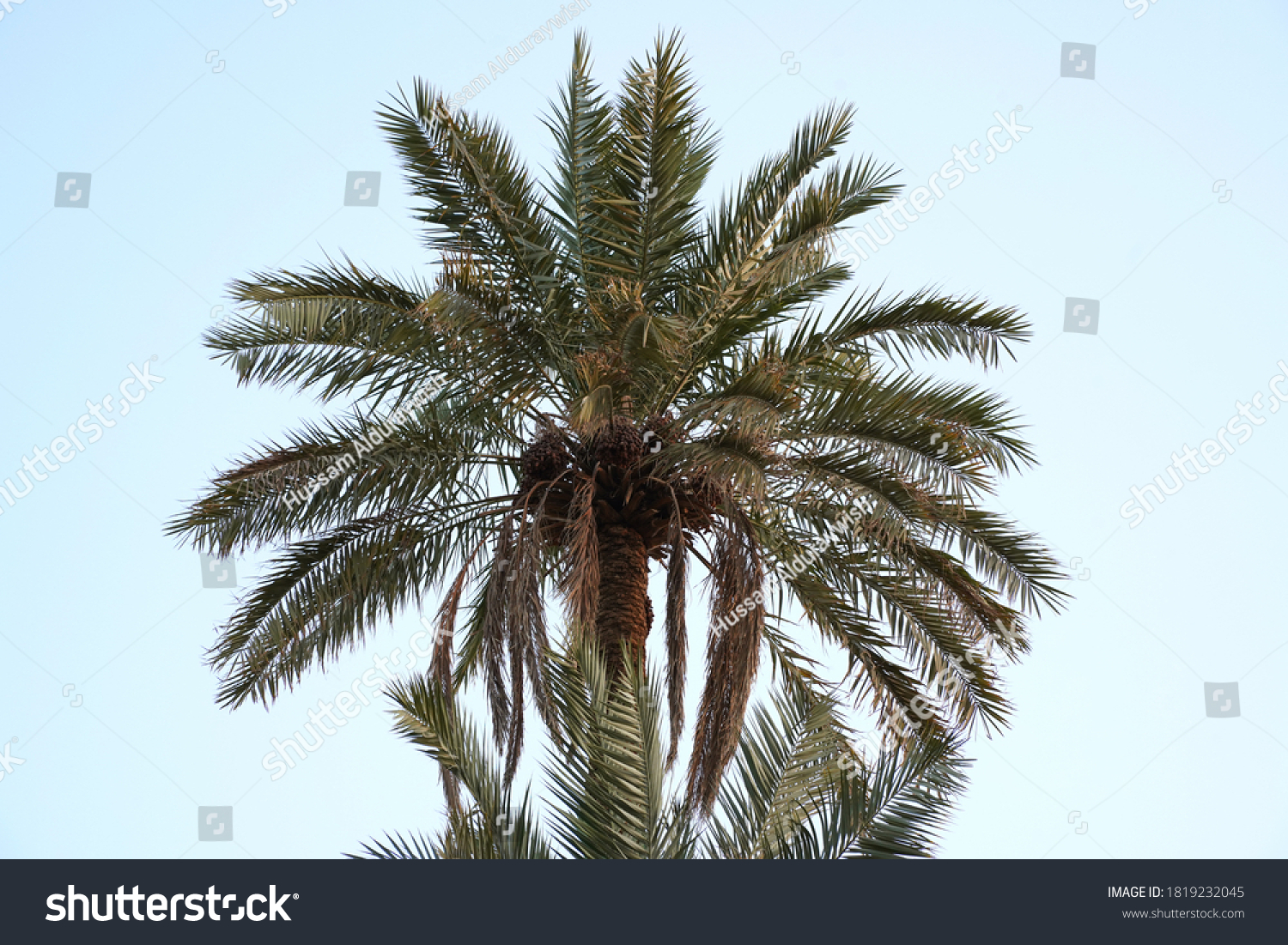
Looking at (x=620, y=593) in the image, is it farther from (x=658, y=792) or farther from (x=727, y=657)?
(x=658, y=792)

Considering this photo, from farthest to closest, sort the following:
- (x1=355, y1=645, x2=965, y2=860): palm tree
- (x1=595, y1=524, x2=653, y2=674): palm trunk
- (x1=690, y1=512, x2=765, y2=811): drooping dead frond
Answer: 1. (x1=595, y1=524, x2=653, y2=674): palm trunk
2. (x1=690, y1=512, x2=765, y2=811): drooping dead frond
3. (x1=355, y1=645, x2=965, y2=860): palm tree

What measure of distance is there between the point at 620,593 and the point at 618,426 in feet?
4.06

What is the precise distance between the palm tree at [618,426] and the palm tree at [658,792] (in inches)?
70.5

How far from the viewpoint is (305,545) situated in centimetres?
1027

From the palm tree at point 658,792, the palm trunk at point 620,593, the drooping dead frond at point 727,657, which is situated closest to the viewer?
the palm tree at point 658,792

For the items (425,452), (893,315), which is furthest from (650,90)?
(425,452)

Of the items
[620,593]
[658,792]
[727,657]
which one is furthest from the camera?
[620,593]

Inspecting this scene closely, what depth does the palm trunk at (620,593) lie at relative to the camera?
971 centimetres

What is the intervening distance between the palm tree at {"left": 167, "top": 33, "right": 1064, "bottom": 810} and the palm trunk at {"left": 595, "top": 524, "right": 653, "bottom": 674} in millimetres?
20

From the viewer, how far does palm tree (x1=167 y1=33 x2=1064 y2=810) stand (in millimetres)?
9406

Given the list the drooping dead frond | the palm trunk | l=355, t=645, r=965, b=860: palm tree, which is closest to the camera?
l=355, t=645, r=965, b=860: palm tree

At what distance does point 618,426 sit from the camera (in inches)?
393

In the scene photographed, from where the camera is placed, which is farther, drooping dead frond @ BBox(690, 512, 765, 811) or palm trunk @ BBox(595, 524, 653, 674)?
palm trunk @ BBox(595, 524, 653, 674)

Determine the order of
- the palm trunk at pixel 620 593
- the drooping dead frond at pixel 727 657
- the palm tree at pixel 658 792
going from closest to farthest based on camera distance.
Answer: the palm tree at pixel 658 792 < the drooping dead frond at pixel 727 657 < the palm trunk at pixel 620 593
